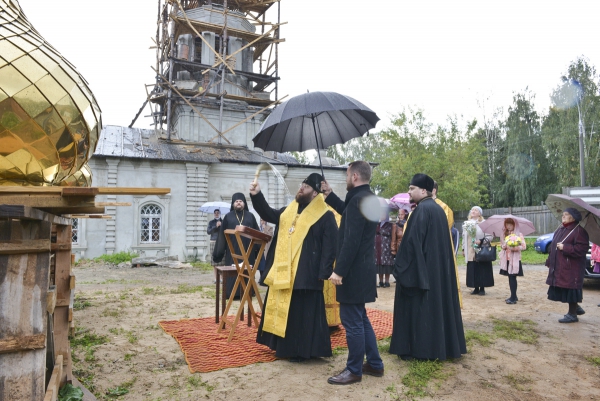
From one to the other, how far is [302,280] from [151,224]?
618 inches

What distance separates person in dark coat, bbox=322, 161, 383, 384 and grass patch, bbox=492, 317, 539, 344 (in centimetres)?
252

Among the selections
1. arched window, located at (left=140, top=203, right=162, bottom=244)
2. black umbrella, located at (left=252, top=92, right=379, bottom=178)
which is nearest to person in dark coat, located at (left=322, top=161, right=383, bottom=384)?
black umbrella, located at (left=252, top=92, right=379, bottom=178)

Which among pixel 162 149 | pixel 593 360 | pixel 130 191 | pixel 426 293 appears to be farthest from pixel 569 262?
pixel 162 149

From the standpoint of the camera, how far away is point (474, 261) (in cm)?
914

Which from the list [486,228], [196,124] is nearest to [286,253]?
[486,228]

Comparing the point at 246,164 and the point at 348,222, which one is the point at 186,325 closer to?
the point at 348,222

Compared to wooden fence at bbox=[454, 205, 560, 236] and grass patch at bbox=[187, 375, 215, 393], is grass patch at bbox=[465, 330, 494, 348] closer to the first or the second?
grass patch at bbox=[187, 375, 215, 393]

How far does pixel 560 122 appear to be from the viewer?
30594mm

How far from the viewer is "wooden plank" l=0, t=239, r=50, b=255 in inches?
76.2

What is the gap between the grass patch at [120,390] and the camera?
3.75 m

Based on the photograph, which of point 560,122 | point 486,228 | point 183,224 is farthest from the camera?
point 560,122

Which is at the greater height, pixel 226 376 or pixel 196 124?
pixel 196 124

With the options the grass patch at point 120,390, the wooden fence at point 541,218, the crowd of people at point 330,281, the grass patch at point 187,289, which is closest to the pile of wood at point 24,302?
the grass patch at point 120,390

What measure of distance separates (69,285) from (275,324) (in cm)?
204
